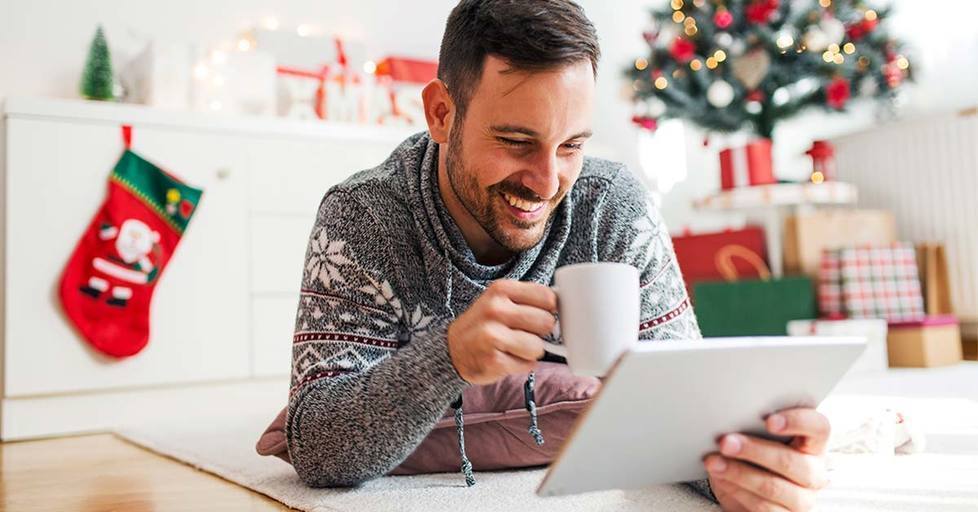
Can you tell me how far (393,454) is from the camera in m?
0.91

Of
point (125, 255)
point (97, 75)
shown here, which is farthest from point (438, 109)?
point (97, 75)

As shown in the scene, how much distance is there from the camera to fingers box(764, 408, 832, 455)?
656 millimetres

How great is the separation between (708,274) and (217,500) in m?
2.11

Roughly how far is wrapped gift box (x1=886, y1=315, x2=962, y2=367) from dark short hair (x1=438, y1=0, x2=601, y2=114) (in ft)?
6.24

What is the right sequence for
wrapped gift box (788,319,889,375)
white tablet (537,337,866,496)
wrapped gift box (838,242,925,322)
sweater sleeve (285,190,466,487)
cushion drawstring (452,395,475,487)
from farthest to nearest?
wrapped gift box (838,242,925,322), wrapped gift box (788,319,889,375), cushion drawstring (452,395,475,487), sweater sleeve (285,190,466,487), white tablet (537,337,866,496)

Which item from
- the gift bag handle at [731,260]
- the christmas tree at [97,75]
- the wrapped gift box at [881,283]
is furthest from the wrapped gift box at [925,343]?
the christmas tree at [97,75]

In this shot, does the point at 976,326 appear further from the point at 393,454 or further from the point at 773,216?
the point at 393,454

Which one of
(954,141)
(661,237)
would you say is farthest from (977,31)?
(661,237)

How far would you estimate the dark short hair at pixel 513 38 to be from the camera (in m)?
0.88

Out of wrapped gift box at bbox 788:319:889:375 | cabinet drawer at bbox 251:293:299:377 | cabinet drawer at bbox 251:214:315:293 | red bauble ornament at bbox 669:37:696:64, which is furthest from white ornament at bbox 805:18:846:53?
cabinet drawer at bbox 251:293:299:377

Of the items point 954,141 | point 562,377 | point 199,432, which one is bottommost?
point 199,432

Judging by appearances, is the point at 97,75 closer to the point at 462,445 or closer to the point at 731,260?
the point at 462,445

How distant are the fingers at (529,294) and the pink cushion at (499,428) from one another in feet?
1.57

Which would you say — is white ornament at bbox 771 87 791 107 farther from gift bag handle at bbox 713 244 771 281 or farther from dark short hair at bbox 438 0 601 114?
dark short hair at bbox 438 0 601 114
